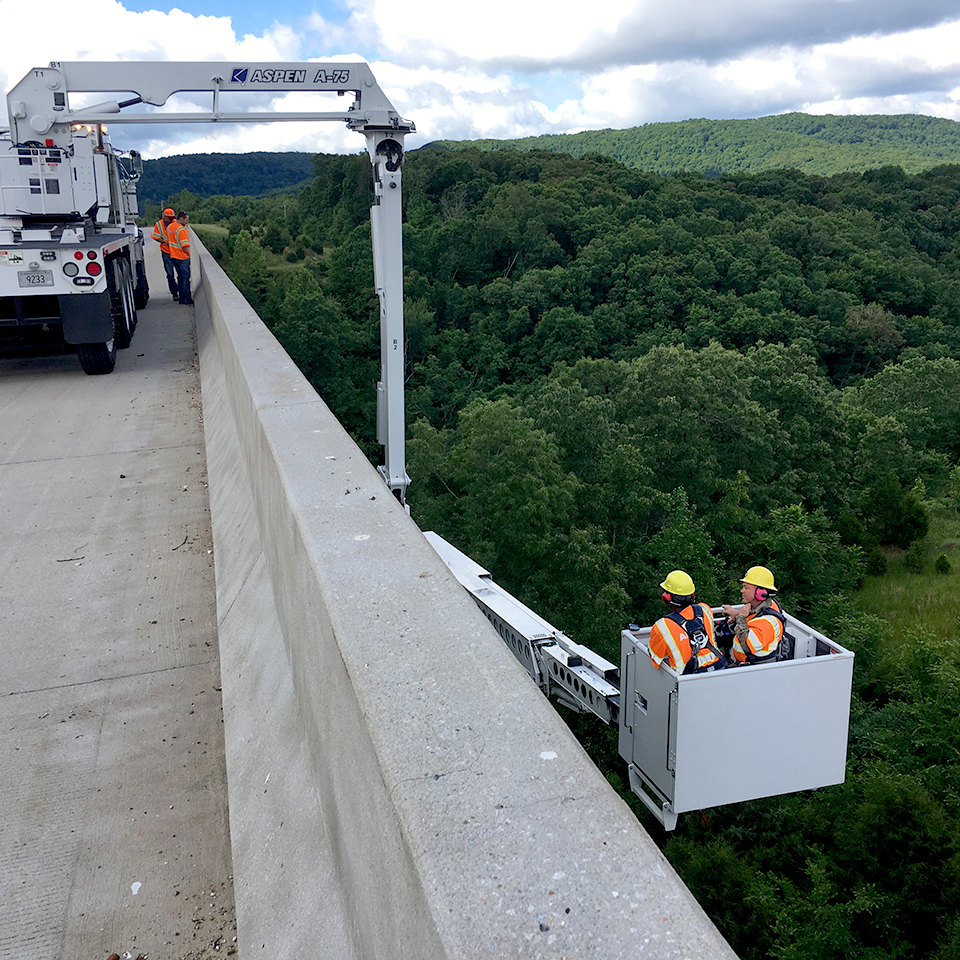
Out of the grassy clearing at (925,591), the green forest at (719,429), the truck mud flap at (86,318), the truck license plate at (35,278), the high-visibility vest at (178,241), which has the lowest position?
the grassy clearing at (925,591)

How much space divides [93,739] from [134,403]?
673 cm

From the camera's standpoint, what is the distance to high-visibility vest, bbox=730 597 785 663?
18.4 feet

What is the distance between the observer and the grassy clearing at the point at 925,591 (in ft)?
111

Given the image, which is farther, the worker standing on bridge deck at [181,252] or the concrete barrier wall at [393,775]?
the worker standing on bridge deck at [181,252]

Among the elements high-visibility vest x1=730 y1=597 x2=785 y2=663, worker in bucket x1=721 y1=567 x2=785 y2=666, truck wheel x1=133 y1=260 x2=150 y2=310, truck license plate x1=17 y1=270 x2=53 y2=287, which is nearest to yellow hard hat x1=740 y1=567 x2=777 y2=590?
worker in bucket x1=721 y1=567 x2=785 y2=666

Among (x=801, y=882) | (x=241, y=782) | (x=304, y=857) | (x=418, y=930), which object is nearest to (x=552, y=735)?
(x=418, y=930)

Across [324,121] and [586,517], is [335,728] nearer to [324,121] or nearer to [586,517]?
[324,121]

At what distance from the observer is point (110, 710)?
414cm

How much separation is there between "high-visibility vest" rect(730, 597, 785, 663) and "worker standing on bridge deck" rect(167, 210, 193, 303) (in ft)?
45.1

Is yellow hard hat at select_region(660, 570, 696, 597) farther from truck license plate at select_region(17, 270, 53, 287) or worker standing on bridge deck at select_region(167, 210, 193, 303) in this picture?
worker standing on bridge deck at select_region(167, 210, 193, 303)

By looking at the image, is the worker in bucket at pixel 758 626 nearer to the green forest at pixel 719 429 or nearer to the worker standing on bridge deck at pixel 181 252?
the green forest at pixel 719 429

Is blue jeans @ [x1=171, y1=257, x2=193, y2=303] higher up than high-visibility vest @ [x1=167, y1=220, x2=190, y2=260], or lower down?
lower down

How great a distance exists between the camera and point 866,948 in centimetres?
1780

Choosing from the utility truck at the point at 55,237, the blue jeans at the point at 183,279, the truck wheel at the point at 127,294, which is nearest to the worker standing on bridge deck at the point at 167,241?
the blue jeans at the point at 183,279
